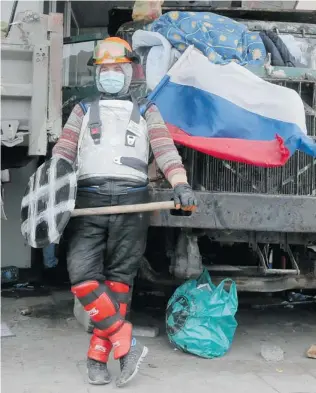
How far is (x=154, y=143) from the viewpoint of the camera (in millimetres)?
3723

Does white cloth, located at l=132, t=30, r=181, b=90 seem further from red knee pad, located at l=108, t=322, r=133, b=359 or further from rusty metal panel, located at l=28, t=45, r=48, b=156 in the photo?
red knee pad, located at l=108, t=322, r=133, b=359

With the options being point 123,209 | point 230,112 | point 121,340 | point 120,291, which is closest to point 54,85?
point 123,209

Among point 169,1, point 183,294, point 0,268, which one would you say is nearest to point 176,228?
point 183,294

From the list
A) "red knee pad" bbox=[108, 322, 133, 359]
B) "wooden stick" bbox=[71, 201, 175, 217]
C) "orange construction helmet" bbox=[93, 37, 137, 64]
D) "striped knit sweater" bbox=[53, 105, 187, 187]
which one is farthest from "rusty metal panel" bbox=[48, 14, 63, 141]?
"red knee pad" bbox=[108, 322, 133, 359]

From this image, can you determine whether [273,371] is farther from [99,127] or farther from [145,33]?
→ [145,33]

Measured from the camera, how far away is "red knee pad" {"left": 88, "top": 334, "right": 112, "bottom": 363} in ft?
11.9

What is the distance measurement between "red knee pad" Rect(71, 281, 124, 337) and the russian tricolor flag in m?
1.08

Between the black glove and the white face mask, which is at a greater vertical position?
the white face mask

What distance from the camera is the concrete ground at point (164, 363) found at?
3561mm

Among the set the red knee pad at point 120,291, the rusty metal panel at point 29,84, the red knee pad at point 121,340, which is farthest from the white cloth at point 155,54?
the red knee pad at point 121,340

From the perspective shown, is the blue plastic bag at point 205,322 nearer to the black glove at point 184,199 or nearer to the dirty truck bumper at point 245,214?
the dirty truck bumper at point 245,214

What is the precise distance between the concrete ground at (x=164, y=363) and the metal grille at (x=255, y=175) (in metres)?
1.12

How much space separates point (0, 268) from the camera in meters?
6.07

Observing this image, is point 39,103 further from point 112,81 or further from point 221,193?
point 221,193
